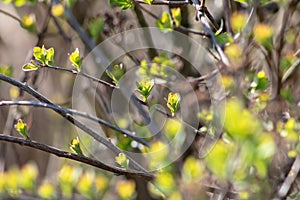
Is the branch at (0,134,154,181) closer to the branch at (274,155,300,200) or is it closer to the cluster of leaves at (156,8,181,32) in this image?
the branch at (274,155,300,200)

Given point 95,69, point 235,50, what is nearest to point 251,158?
point 235,50

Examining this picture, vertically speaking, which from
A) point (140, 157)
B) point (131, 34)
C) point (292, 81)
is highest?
point (131, 34)

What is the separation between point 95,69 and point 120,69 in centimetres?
60

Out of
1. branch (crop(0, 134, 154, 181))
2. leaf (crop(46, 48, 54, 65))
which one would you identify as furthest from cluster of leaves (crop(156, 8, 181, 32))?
branch (crop(0, 134, 154, 181))

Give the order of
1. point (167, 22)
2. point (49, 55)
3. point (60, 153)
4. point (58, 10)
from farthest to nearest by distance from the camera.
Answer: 1. point (58, 10)
2. point (167, 22)
3. point (49, 55)
4. point (60, 153)

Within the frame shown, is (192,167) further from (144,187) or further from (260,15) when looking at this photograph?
(144,187)

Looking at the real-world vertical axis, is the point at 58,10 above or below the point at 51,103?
above

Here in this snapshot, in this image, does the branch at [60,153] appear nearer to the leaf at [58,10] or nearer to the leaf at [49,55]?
the leaf at [49,55]

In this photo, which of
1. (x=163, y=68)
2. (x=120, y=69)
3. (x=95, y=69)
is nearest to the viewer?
(x=120, y=69)

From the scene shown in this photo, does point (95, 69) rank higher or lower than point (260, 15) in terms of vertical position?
lower

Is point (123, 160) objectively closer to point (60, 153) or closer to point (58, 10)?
point (60, 153)

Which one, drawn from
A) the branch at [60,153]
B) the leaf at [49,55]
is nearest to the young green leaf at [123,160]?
the branch at [60,153]

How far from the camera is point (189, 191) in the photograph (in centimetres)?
84

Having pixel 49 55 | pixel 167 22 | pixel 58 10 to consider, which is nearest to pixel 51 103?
pixel 49 55
